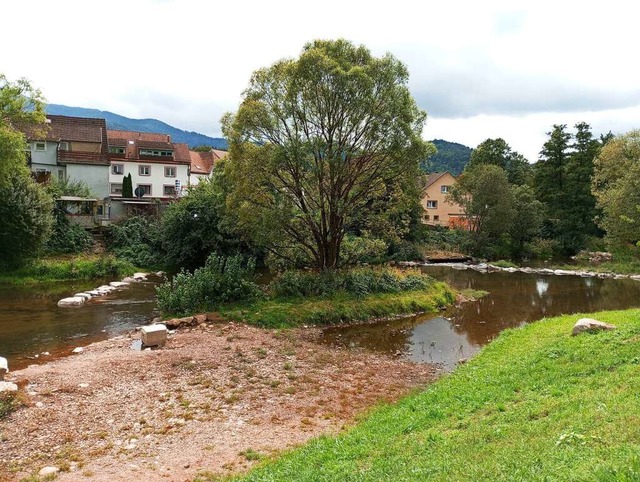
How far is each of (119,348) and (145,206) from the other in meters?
33.1

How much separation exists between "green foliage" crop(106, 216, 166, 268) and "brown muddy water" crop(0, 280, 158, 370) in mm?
7514

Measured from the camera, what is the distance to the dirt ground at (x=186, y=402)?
750cm

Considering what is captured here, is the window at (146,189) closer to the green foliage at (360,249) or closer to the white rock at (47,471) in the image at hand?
the green foliage at (360,249)

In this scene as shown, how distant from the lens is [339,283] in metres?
20.6

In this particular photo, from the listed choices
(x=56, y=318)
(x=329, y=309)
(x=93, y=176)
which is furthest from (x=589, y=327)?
(x=93, y=176)

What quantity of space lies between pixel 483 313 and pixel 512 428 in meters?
16.3

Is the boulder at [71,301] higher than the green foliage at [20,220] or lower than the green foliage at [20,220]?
lower

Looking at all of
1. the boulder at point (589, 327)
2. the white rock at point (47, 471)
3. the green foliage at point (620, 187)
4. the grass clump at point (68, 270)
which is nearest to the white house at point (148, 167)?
the grass clump at point (68, 270)

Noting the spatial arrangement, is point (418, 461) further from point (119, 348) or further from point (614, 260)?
point (614, 260)

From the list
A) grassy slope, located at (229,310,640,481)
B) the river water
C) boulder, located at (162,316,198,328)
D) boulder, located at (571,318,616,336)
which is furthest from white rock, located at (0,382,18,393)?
boulder, located at (571,318,616,336)

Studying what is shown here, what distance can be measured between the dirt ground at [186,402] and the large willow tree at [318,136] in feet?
22.2

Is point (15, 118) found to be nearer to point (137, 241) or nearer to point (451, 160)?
point (137, 241)

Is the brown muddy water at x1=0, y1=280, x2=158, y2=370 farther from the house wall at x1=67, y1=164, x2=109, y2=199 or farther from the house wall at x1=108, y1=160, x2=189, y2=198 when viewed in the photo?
the house wall at x1=108, y1=160, x2=189, y2=198

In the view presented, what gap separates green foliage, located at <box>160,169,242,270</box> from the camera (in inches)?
1287
